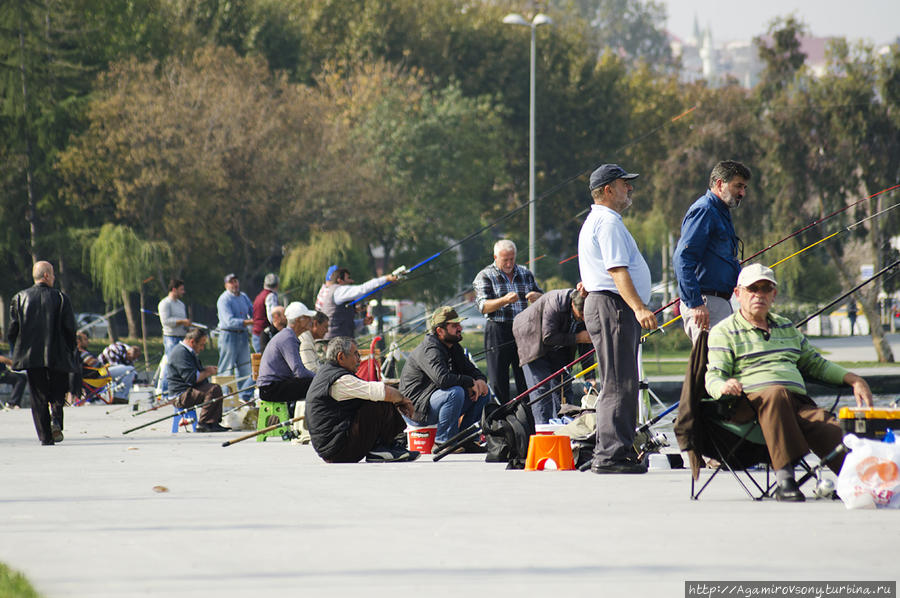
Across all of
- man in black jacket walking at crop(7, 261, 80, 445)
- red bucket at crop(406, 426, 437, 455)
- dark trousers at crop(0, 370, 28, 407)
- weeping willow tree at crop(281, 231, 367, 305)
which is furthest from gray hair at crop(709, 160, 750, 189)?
weeping willow tree at crop(281, 231, 367, 305)

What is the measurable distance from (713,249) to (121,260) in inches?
1128

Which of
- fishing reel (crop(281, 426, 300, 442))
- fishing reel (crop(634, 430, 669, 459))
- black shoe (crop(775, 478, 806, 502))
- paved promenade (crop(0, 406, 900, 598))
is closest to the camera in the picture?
paved promenade (crop(0, 406, 900, 598))

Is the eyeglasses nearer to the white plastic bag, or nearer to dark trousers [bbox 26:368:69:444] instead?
the white plastic bag

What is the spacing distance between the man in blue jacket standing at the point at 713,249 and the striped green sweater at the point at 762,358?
3.40 feet

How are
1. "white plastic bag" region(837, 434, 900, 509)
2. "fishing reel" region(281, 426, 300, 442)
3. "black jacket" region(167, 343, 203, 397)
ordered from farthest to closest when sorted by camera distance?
"black jacket" region(167, 343, 203, 397) → "fishing reel" region(281, 426, 300, 442) → "white plastic bag" region(837, 434, 900, 509)

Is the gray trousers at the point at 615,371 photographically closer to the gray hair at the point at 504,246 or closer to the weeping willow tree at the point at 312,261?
the gray hair at the point at 504,246

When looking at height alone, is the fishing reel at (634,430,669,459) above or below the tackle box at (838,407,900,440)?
below

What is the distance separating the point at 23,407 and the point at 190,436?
7.44 m

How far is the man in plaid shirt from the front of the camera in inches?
471

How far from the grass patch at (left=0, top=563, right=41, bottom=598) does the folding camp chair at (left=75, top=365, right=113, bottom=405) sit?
16.0 metres

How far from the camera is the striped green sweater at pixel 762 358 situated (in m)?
7.36

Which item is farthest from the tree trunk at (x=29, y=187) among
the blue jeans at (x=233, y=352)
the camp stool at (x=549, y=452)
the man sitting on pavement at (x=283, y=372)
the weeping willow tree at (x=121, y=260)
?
the camp stool at (x=549, y=452)

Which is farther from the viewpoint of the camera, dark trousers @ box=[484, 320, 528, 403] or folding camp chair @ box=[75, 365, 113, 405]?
folding camp chair @ box=[75, 365, 113, 405]

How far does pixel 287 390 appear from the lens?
13.0m
